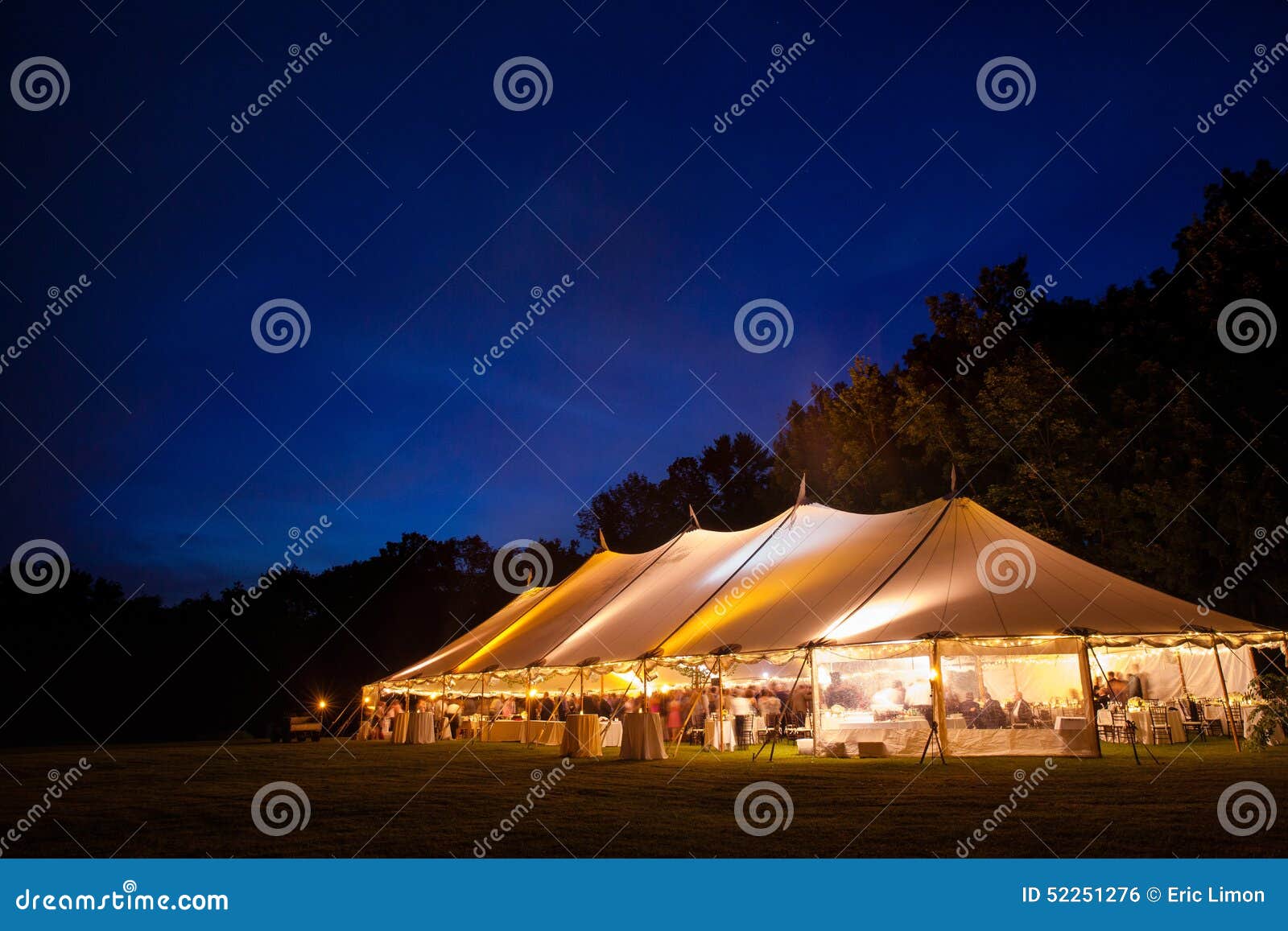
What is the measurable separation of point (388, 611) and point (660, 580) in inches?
863

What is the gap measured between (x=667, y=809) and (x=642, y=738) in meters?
5.86

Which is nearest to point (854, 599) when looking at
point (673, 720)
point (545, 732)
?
point (673, 720)

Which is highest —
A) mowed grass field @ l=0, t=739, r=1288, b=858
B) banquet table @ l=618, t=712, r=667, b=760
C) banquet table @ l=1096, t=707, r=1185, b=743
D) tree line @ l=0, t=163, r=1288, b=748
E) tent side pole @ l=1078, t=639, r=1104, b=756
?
tree line @ l=0, t=163, r=1288, b=748

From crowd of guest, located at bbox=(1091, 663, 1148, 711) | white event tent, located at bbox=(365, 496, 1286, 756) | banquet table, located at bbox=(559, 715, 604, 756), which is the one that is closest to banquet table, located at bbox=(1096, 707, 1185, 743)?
white event tent, located at bbox=(365, 496, 1286, 756)

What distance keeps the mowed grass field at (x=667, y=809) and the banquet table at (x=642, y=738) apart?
0.34 m

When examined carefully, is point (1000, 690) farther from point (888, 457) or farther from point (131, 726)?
point (131, 726)

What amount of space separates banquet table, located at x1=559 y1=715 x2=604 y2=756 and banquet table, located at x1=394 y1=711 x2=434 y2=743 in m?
7.75

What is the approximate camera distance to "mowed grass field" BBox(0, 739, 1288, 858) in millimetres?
5805

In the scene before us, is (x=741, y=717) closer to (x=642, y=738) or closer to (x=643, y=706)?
(x=643, y=706)

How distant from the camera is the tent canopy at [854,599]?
12289 millimetres

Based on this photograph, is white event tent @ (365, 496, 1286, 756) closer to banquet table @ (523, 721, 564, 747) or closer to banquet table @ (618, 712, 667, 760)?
banquet table @ (618, 712, 667, 760)

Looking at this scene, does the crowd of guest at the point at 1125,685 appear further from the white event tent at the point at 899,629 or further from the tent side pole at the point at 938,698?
the tent side pole at the point at 938,698

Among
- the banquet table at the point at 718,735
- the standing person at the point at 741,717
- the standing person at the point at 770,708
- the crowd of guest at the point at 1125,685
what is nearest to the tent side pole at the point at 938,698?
the banquet table at the point at 718,735

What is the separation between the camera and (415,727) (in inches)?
826
